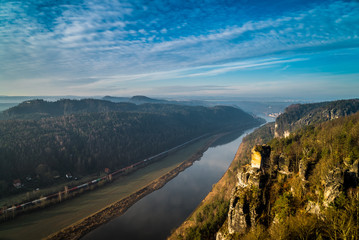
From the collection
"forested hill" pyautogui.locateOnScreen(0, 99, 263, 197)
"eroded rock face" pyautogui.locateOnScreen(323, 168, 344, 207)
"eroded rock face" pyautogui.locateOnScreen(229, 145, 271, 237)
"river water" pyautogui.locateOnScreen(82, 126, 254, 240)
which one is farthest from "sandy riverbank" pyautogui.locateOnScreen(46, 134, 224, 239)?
"eroded rock face" pyautogui.locateOnScreen(323, 168, 344, 207)

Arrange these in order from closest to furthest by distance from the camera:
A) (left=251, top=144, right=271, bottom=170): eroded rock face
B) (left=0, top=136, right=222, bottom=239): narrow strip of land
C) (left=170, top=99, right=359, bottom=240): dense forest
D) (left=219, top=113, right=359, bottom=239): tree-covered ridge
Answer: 1. (left=219, top=113, right=359, bottom=239): tree-covered ridge
2. (left=170, top=99, right=359, bottom=240): dense forest
3. (left=251, top=144, right=271, bottom=170): eroded rock face
4. (left=0, top=136, right=222, bottom=239): narrow strip of land

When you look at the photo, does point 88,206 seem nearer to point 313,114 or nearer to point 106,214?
point 106,214

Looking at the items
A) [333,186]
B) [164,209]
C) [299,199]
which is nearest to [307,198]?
[299,199]

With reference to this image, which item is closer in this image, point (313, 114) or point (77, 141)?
point (77, 141)

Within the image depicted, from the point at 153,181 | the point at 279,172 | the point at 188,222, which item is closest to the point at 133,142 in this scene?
the point at 153,181

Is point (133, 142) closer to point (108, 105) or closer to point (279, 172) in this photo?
point (279, 172)

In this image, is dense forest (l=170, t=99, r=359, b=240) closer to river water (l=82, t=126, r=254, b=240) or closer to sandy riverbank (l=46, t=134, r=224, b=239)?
river water (l=82, t=126, r=254, b=240)

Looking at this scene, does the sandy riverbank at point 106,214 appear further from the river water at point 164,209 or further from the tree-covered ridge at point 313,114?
the tree-covered ridge at point 313,114
